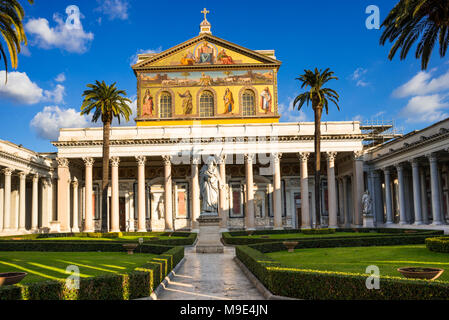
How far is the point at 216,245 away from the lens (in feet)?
85.7

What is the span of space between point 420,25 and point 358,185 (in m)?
25.0

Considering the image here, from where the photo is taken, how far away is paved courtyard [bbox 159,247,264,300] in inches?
484

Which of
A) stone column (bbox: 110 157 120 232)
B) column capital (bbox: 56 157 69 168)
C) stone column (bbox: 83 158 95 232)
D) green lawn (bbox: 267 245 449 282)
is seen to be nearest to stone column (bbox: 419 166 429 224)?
green lawn (bbox: 267 245 449 282)

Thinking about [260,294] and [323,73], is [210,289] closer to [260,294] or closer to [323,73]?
[260,294]

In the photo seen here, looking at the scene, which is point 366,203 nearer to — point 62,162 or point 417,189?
point 417,189

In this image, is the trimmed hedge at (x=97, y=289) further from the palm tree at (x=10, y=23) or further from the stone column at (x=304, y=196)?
the stone column at (x=304, y=196)

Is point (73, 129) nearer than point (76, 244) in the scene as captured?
No

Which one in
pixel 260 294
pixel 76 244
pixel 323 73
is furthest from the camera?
pixel 323 73

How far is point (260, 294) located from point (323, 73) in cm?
3119

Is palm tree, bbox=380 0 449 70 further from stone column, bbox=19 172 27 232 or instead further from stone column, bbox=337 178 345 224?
stone column, bbox=19 172 27 232

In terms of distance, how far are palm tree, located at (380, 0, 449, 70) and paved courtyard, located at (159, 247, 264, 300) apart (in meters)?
13.2

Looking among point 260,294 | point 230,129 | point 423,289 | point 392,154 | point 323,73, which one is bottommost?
point 260,294
